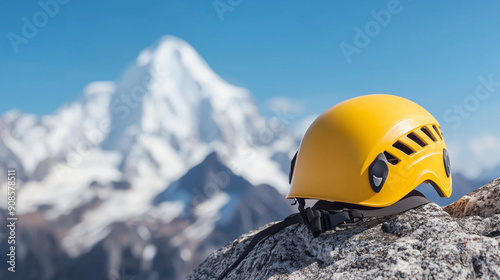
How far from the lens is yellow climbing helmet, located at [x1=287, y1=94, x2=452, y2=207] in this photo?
4.30 metres

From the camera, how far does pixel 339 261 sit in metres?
→ 3.56

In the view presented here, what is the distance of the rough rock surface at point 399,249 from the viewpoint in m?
3.05

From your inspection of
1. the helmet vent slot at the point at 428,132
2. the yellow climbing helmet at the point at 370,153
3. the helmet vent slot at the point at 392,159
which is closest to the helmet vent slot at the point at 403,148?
the yellow climbing helmet at the point at 370,153

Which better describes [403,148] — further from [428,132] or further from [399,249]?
[399,249]

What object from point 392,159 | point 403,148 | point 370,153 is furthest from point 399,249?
point 403,148

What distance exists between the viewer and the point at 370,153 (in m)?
4.28

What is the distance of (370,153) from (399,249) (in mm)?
1219

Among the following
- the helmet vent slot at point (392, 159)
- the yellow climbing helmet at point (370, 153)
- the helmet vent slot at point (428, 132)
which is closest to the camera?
the yellow climbing helmet at point (370, 153)

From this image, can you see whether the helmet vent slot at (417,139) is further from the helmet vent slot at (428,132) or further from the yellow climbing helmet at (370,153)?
→ the helmet vent slot at (428,132)

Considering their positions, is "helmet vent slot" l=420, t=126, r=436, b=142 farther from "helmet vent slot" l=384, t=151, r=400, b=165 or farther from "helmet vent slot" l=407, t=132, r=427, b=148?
"helmet vent slot" l=384, t=151, r=400, b=165

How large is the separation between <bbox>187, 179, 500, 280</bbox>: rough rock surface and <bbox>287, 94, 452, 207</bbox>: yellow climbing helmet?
0.36 metres

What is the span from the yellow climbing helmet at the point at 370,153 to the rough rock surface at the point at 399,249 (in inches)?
14.3

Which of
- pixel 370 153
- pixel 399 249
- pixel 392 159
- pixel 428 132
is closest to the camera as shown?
pixel 399 249

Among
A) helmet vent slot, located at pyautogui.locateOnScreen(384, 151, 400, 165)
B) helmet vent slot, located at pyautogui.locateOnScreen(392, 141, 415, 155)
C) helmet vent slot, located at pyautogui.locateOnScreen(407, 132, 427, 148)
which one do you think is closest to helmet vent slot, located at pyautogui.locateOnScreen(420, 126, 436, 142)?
helmet vent slot, located at pyautogui.locateOnScreen(407, 132, 427, 148)
